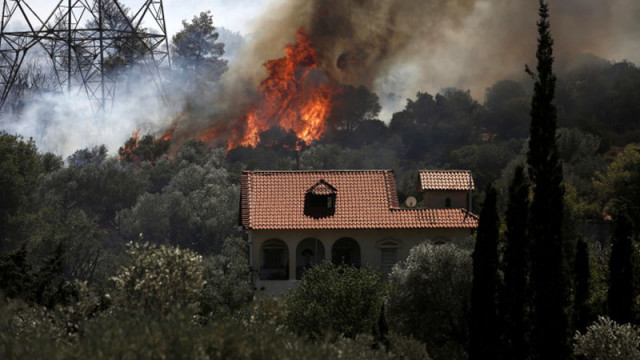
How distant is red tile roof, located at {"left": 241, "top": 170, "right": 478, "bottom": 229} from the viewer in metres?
68.0

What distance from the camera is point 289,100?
136750 mm

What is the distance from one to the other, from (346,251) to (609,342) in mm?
31257

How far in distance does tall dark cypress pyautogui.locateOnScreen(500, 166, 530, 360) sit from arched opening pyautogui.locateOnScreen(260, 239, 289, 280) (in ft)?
98.2

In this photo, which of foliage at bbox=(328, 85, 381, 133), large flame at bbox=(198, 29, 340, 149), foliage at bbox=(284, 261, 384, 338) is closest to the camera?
foliage at bbox=(284, 261, 384, 338)

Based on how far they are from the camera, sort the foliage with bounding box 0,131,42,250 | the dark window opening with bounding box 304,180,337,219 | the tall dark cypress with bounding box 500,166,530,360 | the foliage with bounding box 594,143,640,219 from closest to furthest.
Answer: the tall dark cypress with bounding box 500,166,530,360, the dark window opening with bounding box 304,180,337,219, the foliage with bounding box 594,143,640,219, the foliage with bounding box 0,131,42,250

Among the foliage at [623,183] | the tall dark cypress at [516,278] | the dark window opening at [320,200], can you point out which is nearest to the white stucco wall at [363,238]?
the dark window opening at [320,200]

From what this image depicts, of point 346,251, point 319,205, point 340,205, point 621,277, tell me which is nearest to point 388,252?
point 346,251

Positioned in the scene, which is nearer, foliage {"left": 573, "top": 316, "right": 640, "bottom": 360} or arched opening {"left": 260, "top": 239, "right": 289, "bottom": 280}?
foliage {"left": 573, "top": 316, "right": 640, "bottom": 360}

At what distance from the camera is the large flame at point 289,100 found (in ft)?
449

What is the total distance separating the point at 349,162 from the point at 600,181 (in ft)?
115

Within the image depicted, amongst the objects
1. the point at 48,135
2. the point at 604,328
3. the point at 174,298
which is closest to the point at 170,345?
the point at 174,298

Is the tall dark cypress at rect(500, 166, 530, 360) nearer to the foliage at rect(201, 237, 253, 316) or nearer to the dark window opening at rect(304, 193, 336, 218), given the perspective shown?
the foliage at rect(201, 237, 253, 316)

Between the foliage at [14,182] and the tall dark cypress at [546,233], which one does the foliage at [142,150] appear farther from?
the tall dark cypress at [546,233]

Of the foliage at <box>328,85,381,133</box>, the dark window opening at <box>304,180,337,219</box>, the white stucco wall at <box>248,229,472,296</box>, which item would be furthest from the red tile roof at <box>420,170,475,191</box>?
the foliage at <box>328,85,381,133</box>
